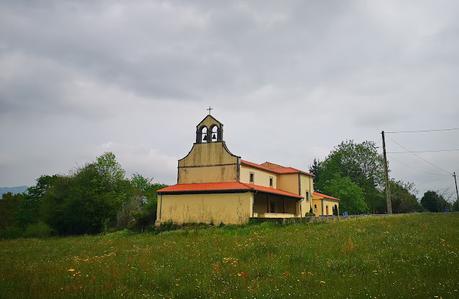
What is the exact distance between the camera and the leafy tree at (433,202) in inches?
2635

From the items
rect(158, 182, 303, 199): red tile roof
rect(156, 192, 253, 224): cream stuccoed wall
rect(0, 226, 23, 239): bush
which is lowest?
rect(0, 226, 23, 239): bush

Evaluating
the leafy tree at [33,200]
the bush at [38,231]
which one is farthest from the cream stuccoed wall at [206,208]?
the leafy tree at [33,200]

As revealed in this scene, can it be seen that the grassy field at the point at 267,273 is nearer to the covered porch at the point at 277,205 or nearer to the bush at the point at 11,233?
the covered porch at the point at 277,205

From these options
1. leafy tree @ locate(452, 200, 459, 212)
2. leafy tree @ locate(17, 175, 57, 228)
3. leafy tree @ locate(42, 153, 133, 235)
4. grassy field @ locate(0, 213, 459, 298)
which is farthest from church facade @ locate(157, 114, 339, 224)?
leafy tree @ locate(452, 200, 459, 212)

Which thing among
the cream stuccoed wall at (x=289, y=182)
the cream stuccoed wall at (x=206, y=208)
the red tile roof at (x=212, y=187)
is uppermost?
the cream stuccoed wall at (x=289, y=182)

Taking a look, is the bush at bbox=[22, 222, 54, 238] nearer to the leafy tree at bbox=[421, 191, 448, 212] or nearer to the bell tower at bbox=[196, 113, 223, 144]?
the bell tower at bbox=[196, 113, 223, 144]

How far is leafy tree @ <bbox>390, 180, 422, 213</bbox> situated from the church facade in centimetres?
3467

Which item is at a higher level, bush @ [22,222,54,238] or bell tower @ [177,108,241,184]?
bell tower @ [177,108,241,184]

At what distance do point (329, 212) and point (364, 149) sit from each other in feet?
83.2

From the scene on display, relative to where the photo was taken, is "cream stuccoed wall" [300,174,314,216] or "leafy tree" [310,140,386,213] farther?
"leafy tree" [310,140,386,213]

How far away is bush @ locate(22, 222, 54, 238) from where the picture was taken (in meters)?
38.3

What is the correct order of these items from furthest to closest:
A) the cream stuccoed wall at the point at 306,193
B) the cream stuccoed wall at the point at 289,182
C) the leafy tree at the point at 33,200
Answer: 1. the leafy tree at the point at 33,200
2. the cream stuccoed wall at the point at 306,193
3. the cream stuccoed wall at the point at 289,182

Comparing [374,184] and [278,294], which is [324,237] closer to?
[278,294]

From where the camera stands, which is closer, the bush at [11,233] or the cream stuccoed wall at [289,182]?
the bush at [11,233]
